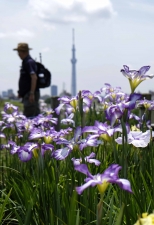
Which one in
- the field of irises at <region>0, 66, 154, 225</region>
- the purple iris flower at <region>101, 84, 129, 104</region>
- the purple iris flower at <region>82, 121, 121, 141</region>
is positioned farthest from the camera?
the purple iris flower at <region>101, 84, 129, 104</region>

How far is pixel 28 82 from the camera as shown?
19.8 ft

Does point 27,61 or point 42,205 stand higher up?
point 27,61

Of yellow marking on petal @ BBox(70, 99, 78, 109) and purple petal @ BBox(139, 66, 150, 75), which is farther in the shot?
yellow marking on petal @ BBox(70, 99, 78, 109)

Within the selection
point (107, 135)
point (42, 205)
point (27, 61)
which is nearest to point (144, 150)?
point (42, 205)

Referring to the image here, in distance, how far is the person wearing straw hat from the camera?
5870 millimetres

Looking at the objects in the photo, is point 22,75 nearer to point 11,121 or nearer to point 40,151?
point 11,121

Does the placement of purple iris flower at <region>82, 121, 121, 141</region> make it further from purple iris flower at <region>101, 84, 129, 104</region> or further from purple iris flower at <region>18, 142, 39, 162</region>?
purple iris flower at <region>101, 84, 129, 104</region>

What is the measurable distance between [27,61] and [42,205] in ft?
12.8

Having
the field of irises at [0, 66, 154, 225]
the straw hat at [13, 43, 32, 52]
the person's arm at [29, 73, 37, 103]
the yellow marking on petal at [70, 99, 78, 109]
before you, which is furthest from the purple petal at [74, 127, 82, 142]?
the straw hat at [13, 43, 32, 52]

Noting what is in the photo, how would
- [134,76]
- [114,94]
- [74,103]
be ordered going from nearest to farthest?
[134,76] < [74,103] < [114,94]

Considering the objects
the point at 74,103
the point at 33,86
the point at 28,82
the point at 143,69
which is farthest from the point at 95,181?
the point at 28,82

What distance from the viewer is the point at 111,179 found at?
50.1 inches

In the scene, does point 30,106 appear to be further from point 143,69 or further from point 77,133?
point 143,69

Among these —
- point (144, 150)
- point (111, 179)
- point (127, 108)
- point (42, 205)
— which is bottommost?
point (42, 205)
